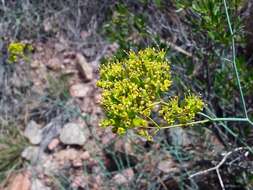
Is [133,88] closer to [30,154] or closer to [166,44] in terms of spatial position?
[166,44]

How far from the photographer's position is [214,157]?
313 centimetres

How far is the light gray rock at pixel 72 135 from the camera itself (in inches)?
161

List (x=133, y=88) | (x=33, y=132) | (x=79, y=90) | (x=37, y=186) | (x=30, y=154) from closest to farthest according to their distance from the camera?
(x=133, y=88) < (x=37, y=186) < (x=30, y=154) < (x=33, y=132) < (x=79, y=90)

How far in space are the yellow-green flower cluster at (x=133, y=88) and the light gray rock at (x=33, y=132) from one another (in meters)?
2.69

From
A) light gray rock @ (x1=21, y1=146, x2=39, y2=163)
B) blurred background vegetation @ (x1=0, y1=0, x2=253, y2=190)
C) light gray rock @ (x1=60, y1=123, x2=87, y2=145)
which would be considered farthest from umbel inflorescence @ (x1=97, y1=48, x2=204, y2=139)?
light gray rock @ (x1=21, y1=146, x2=39, y2=163)

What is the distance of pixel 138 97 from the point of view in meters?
1.62

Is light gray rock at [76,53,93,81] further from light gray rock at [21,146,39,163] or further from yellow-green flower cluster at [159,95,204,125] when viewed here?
yellow-green flower cluster at [159,95,204,125]

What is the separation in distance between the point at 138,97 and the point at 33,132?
2859 millimetres

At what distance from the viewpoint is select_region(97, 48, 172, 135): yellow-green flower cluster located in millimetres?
1610

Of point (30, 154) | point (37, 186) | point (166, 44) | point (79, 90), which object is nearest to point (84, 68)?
point (79, 90)

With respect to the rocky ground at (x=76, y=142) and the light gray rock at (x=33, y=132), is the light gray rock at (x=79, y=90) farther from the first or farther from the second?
the light gray rock at (x=33, y=132)

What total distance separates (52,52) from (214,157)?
222 centimetres

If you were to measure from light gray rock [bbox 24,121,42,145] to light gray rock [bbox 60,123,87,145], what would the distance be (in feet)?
0.71

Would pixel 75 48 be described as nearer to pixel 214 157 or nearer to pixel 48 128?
pixel 48 128
